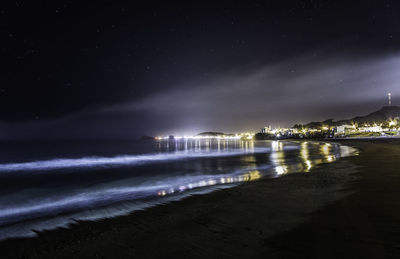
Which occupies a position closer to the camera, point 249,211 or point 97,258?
point 97,258

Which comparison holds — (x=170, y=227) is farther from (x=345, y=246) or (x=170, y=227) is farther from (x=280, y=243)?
(x=345, y=246)

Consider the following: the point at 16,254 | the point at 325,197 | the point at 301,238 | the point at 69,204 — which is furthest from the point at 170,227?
the point at 69,204

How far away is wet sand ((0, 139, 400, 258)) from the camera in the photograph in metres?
4.28

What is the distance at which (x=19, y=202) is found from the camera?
38.2 ft

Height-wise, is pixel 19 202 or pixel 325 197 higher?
pixel 325 197

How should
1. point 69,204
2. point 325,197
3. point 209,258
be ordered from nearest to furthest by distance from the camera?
point 209,258 < point 325,197 < point 69,204

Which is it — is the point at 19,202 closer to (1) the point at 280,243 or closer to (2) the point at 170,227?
(2) the point at 170,227

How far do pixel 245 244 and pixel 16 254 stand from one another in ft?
16.8

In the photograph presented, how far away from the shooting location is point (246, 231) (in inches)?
207

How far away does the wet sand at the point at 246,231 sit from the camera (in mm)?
4281

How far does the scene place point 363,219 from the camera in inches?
217

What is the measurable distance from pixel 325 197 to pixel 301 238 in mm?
3905

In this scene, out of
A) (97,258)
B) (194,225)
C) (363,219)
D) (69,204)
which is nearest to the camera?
(97,258)

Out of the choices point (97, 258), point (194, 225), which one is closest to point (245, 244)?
point (194, 225)
